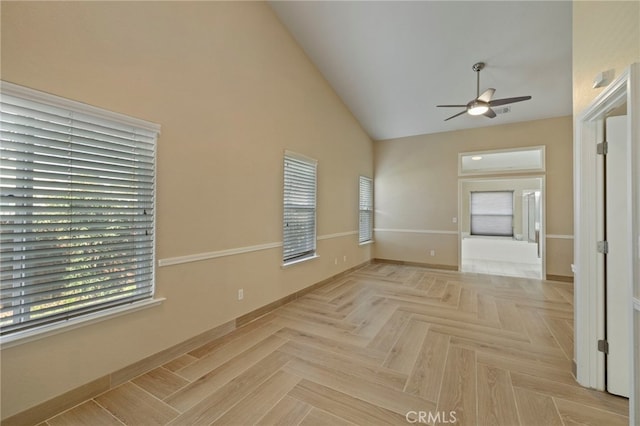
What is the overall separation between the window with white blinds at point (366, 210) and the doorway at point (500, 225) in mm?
2419

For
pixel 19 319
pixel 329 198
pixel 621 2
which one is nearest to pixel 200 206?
pixel 19 319

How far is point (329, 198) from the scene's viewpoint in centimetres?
493

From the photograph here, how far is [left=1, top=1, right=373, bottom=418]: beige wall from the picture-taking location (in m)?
1.67

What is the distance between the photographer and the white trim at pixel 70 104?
5.03 ft

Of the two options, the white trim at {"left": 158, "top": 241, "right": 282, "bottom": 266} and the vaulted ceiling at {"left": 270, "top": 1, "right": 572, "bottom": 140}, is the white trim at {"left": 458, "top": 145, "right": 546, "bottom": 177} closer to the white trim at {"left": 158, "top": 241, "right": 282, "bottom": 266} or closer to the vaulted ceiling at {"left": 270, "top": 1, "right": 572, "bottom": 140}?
the vaulted ceiling at {"left": 270, "top": 1, "right": 572, "bottom": 140}

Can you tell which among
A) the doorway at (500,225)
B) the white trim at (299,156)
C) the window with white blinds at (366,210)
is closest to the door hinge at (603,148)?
the white trim at (299,156)

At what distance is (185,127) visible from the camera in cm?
246

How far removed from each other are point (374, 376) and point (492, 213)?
8562 mm

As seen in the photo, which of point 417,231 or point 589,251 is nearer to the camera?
point 589,251

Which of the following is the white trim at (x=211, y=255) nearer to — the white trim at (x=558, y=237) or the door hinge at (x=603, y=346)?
the door hinge at (x=603, y=346)

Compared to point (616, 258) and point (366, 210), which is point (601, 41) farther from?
point (366, 210)

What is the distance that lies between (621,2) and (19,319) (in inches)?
162

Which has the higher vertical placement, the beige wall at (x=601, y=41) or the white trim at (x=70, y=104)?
the beige wall at (x=601, y=41)

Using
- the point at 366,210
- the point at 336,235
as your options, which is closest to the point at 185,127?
the point at 336,235
